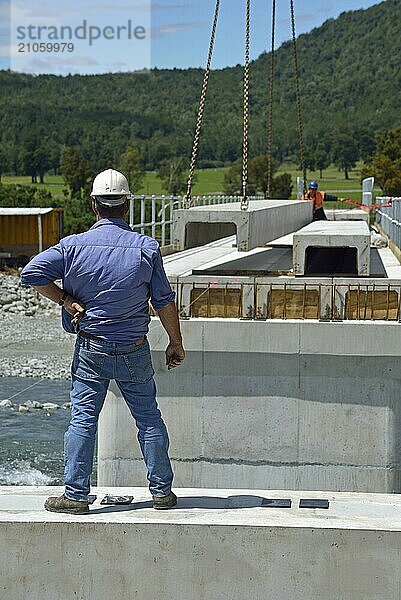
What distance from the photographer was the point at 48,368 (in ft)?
81.1

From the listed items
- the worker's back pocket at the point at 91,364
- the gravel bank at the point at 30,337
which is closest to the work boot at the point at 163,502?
the worker's back pocket at the point at 91,364

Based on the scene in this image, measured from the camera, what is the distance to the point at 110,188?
6.06 metres

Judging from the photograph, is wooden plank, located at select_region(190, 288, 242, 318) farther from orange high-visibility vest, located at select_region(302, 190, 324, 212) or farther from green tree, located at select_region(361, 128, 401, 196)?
green tree, located at select_region(361, 128, 401, 196)

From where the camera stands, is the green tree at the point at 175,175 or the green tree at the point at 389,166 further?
the green tree at the point at 175,175

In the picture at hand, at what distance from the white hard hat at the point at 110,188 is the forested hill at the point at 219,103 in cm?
11416

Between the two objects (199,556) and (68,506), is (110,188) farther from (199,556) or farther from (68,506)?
(199,556)

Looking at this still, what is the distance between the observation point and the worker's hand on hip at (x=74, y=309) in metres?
6.05

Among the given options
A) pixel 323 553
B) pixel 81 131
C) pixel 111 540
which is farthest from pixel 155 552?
pixel 81 131

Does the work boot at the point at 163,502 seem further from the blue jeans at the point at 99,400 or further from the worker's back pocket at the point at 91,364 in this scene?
the worker's back pocket at the point at 91,364

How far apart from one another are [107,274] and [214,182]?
113 m

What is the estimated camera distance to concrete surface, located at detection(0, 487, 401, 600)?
600 centimetres

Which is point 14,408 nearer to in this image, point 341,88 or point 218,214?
point 218,214

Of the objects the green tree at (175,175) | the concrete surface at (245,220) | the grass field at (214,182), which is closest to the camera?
the concrete surface at (245,220)

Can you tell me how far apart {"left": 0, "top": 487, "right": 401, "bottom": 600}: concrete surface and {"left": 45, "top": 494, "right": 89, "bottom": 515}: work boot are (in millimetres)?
48
